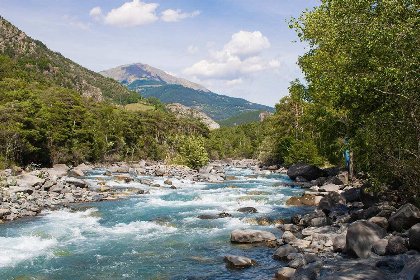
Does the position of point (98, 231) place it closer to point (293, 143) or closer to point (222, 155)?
point (293, 143)

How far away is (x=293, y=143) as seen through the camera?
5200cm

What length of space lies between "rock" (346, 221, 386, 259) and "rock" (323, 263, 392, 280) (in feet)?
11.0

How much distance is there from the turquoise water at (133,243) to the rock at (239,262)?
1.05 ft

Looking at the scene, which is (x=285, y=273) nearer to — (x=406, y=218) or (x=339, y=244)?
(x=339, y=244)

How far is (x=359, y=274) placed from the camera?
8047 mm

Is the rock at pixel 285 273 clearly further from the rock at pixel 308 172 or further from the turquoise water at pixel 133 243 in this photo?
the rock at pixel 308 172

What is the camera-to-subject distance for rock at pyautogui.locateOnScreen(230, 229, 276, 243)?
15139mm

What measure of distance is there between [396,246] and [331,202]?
935 centimetres

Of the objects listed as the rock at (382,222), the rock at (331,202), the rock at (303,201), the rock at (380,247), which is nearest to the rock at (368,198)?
the rock at (331,202)

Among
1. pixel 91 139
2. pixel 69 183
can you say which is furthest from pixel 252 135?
pixel 69 183

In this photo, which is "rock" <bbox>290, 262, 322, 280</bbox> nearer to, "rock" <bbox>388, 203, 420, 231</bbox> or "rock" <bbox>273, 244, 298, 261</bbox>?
"rock" <bbox>273, 244, 298, 261</bbox>

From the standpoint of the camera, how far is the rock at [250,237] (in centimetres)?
1514

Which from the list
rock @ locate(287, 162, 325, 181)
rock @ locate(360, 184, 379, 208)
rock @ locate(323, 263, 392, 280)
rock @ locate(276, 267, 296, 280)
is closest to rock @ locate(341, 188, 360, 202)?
rock @ locate(360, 184, 379, 208)

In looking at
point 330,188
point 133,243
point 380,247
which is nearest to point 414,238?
point 380,247
